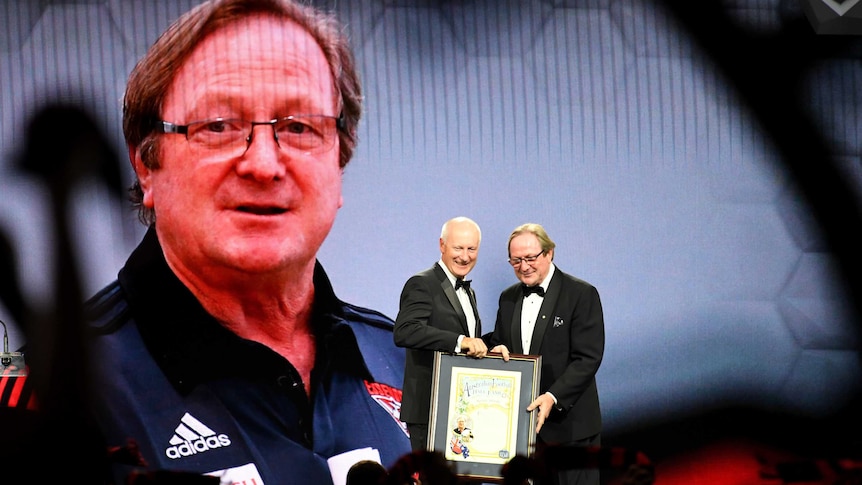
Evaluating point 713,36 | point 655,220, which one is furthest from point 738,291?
point 713,36

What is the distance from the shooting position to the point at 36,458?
4309 mm

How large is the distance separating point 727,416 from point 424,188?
191cm

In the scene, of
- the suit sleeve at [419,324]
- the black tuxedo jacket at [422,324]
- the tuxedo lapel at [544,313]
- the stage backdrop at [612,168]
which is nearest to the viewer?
the suit sleeve at [419,324]

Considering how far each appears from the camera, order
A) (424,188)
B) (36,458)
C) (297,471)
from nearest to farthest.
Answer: (36,458) → (297,471) → (424,188)

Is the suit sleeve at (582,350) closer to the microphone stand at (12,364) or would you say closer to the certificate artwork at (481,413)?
the certificate artwork at (481,413)

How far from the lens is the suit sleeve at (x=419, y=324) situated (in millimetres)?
4367

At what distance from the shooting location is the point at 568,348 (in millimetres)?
4590

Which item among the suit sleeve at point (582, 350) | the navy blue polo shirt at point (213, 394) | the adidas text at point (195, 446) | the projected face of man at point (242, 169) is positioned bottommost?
the adidas text at point (195, 446)

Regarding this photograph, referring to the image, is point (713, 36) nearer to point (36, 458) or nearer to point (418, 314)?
point (418, 314)

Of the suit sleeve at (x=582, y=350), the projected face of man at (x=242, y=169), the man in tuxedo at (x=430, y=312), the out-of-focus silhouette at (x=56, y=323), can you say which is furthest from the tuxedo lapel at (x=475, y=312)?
the out-of-focus silhouette at (x=56, y=323)

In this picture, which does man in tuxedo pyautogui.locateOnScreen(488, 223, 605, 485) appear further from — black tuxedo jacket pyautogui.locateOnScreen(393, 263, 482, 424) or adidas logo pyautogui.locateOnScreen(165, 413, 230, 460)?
adidas logo pyautogui.locateOnScreen(165, 413, 230, 460)

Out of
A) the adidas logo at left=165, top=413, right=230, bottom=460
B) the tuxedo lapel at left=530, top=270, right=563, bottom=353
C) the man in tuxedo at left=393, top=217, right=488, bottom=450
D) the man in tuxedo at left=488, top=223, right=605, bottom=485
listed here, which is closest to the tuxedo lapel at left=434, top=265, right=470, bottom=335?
the man in tuxedo at left=393, top=217, right=488, bottom=450

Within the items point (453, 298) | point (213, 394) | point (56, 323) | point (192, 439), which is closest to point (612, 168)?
point (453, 298)

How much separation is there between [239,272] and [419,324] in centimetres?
97
